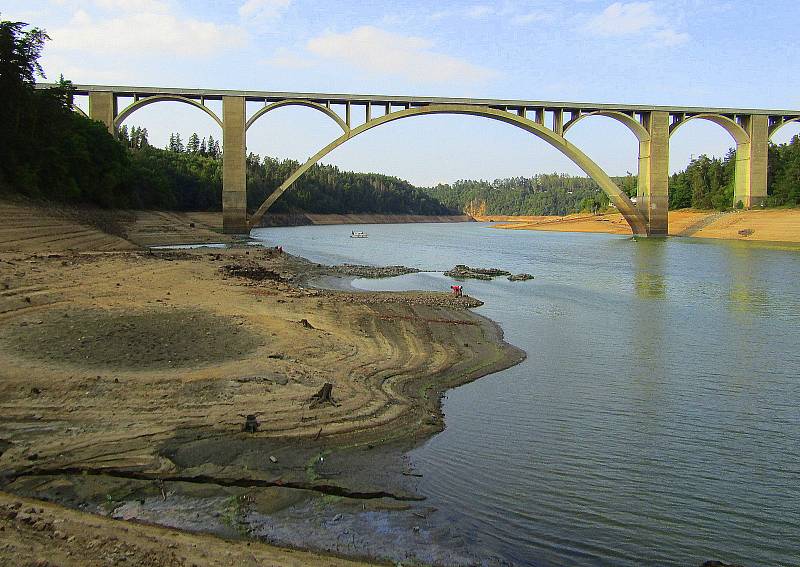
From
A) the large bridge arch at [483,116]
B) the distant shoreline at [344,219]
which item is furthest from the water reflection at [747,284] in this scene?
the distant shoreline at [344,219]

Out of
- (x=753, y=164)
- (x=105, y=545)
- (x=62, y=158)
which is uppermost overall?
(x=753, y=164)

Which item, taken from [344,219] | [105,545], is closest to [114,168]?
[105,545]

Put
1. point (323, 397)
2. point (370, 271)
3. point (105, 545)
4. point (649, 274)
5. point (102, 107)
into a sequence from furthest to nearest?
point (102, 107) < point (649, 274) < point (370, 271) < point (323, 397) < point (105, 545)

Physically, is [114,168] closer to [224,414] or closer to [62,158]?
[62,158]

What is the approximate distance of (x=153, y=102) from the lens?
48.2 m

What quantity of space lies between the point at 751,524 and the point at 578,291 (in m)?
16.7

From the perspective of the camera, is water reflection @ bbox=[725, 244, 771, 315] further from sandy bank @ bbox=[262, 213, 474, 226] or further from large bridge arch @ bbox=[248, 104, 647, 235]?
sandy bank @ bbox=[262, 213, 474, 226]

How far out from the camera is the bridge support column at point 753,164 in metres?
57.5

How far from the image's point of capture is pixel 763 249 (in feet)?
146

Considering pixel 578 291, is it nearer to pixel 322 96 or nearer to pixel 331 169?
pixel 322 96

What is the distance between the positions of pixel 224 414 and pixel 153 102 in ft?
155

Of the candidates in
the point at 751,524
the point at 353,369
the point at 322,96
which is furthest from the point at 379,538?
the point at 322,96

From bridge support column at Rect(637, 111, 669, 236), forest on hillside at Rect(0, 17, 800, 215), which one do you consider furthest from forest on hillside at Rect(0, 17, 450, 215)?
bridge support column at Rect(637, 111, 669, 236)

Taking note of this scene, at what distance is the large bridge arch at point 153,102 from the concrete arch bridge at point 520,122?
72 millimetres
